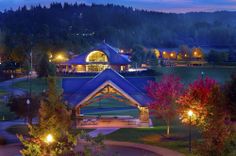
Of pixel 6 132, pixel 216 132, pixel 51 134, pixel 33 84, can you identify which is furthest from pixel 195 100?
pixel 33 84

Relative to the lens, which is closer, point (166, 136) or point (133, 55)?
point (166, 136)

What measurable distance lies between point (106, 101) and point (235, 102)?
91.5 feet

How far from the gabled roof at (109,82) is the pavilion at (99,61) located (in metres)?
49.0

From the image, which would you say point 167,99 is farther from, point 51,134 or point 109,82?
point 51,134

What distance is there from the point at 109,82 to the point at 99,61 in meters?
52.6

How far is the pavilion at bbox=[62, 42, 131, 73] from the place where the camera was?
9525 centimetres

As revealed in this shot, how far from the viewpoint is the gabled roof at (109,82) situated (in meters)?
43.4

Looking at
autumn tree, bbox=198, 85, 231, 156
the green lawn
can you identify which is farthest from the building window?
autumn tree, bbox=198, 85, 231, 156

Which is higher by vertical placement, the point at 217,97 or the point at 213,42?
the point at 213,42

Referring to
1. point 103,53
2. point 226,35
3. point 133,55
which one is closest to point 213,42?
point 226,35

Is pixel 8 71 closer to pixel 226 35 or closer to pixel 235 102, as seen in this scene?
pixel 235 102

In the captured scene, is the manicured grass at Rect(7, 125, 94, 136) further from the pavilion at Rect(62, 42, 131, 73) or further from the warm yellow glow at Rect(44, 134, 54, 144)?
the pavilion at Rect(62, 42, 131, 73)

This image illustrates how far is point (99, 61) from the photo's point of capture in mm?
96062

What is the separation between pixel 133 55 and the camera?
127m
